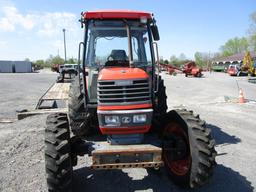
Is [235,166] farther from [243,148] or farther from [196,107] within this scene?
[196,107]

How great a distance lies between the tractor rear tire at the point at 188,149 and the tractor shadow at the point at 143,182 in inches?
11.4

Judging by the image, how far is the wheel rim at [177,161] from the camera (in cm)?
452

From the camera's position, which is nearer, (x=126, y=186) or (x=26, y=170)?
(x=126, y=186)

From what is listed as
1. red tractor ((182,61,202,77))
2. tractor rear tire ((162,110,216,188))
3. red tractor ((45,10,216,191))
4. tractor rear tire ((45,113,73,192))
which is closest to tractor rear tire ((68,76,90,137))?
red tractor ((45,10,216,191))

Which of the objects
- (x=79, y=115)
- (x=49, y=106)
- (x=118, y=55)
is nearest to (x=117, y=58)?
(x=118, y=55)

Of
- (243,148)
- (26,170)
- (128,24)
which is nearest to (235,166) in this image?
(243,148)

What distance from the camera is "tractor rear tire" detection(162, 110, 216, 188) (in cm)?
407

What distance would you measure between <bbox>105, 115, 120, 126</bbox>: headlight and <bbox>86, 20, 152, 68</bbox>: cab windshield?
1.14 m

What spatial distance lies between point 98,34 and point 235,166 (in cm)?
360

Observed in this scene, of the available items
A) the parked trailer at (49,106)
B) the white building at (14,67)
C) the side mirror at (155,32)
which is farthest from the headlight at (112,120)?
the white building at (14,67)

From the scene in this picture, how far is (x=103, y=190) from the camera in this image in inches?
181

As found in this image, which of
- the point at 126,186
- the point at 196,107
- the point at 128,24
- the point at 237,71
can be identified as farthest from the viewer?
the point at 237,71

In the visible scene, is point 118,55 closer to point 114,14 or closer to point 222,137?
point 114,14

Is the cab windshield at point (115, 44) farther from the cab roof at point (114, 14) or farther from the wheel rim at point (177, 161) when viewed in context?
the wheel rim at point (177, 161)
